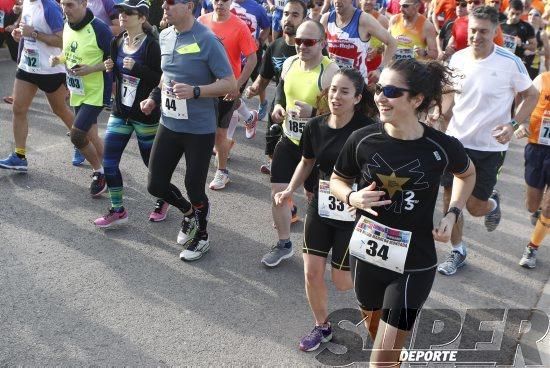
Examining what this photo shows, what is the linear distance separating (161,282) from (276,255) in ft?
2.90

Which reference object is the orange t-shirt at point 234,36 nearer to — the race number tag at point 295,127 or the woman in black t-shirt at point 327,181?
the race number tag at point 295,127

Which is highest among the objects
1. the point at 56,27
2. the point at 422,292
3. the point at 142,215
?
the point at 56,27

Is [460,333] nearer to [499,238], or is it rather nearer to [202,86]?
[499,238]

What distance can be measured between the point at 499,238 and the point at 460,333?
5.53 feet

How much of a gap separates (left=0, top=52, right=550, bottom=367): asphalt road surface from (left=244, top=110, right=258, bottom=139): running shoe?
3.30 feet

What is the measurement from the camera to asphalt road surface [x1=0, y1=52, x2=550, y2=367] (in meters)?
3.93

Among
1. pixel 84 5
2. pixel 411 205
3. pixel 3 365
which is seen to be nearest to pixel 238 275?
pixel 3 365

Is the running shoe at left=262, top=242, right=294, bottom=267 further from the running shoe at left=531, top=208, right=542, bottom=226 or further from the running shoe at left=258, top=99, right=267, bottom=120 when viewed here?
the running shoe at left=258, top=99, right=267, bottom=120

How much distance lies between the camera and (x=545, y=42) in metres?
8.11

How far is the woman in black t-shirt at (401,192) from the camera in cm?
308

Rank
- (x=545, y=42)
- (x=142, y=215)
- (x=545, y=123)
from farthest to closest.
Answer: (x=545, y=42)
(x=142, y=215)
(x=545, y=123)

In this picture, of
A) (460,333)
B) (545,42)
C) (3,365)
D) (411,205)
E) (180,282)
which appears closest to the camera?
(411,205)

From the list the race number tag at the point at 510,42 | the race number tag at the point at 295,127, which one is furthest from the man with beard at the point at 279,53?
the race number tag at the point at 510,42

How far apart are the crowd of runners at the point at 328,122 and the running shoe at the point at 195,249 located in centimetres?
1
